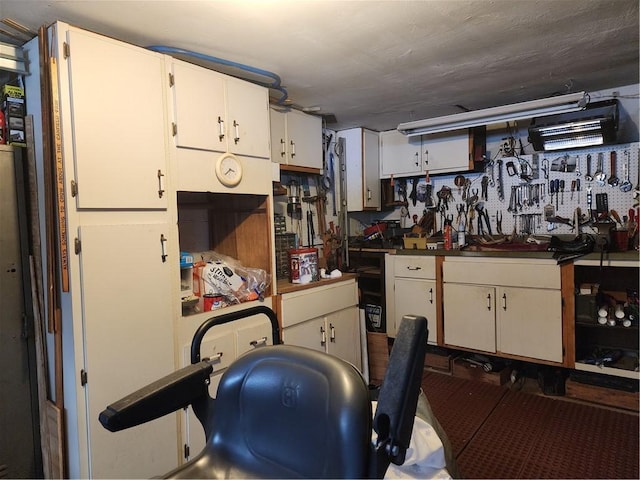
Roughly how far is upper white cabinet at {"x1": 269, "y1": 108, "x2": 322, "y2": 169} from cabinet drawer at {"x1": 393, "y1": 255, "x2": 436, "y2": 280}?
3.64 ft

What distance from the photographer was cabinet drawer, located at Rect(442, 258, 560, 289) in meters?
3.02

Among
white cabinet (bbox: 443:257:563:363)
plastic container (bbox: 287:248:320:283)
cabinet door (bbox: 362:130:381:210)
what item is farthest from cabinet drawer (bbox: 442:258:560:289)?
plastic container (bbox: 287:248:320:283)

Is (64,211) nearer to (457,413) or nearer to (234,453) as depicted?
(234,453)

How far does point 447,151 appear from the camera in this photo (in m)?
3.74

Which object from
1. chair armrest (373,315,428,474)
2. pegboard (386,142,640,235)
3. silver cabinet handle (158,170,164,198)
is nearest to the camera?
chair armrest (373,315,428,474)

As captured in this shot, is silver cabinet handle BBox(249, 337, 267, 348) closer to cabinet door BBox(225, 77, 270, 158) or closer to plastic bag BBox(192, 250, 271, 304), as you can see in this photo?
plastic bag BBox(192, 250, 271, 304)

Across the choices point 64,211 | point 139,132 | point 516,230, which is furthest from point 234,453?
point 516,230

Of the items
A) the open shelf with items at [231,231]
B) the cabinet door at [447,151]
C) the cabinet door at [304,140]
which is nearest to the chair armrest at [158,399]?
the open shelf with items at [231,231]

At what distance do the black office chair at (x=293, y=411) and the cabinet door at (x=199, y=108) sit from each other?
1312 mm

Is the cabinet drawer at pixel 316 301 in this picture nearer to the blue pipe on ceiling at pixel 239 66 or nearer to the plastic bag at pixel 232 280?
the plastic bag at pixel 232 280

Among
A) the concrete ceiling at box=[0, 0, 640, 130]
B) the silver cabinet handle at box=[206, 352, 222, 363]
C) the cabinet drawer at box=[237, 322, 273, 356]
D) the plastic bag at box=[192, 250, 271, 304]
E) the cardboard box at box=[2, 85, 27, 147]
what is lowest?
the silver cabinet handle at box=[206, 352, 222, 363]

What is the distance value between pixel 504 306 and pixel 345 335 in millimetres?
1247

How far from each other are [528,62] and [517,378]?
7.83ft

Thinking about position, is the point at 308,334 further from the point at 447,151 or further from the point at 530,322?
the point at 447,151
